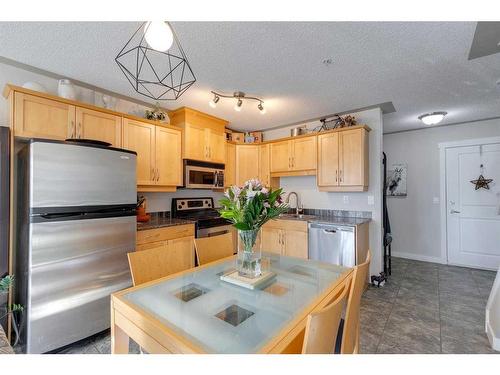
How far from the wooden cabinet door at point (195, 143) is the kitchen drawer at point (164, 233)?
3.37ft

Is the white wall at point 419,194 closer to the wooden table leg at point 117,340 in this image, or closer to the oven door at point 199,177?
the oven door at point 199,177

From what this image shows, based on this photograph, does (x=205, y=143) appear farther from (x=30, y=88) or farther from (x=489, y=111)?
(x=489, y=111)

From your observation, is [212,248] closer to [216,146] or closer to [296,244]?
[296,244]

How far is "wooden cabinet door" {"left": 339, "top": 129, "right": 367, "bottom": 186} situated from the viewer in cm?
316

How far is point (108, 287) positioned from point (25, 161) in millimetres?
1248

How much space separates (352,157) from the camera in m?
3.22

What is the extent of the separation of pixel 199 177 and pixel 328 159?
192 centimetres

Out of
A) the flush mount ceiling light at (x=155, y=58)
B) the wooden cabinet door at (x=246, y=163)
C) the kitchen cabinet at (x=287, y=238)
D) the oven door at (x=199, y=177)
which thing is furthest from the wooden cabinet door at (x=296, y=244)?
the flush mount ceiling light at (x=155, y=58)

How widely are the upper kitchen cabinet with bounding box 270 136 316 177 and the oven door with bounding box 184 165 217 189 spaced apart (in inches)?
42.3

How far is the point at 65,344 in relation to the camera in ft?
6.11

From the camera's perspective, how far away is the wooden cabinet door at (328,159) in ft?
11.1

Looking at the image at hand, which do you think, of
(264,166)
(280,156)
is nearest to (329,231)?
(280,156)
